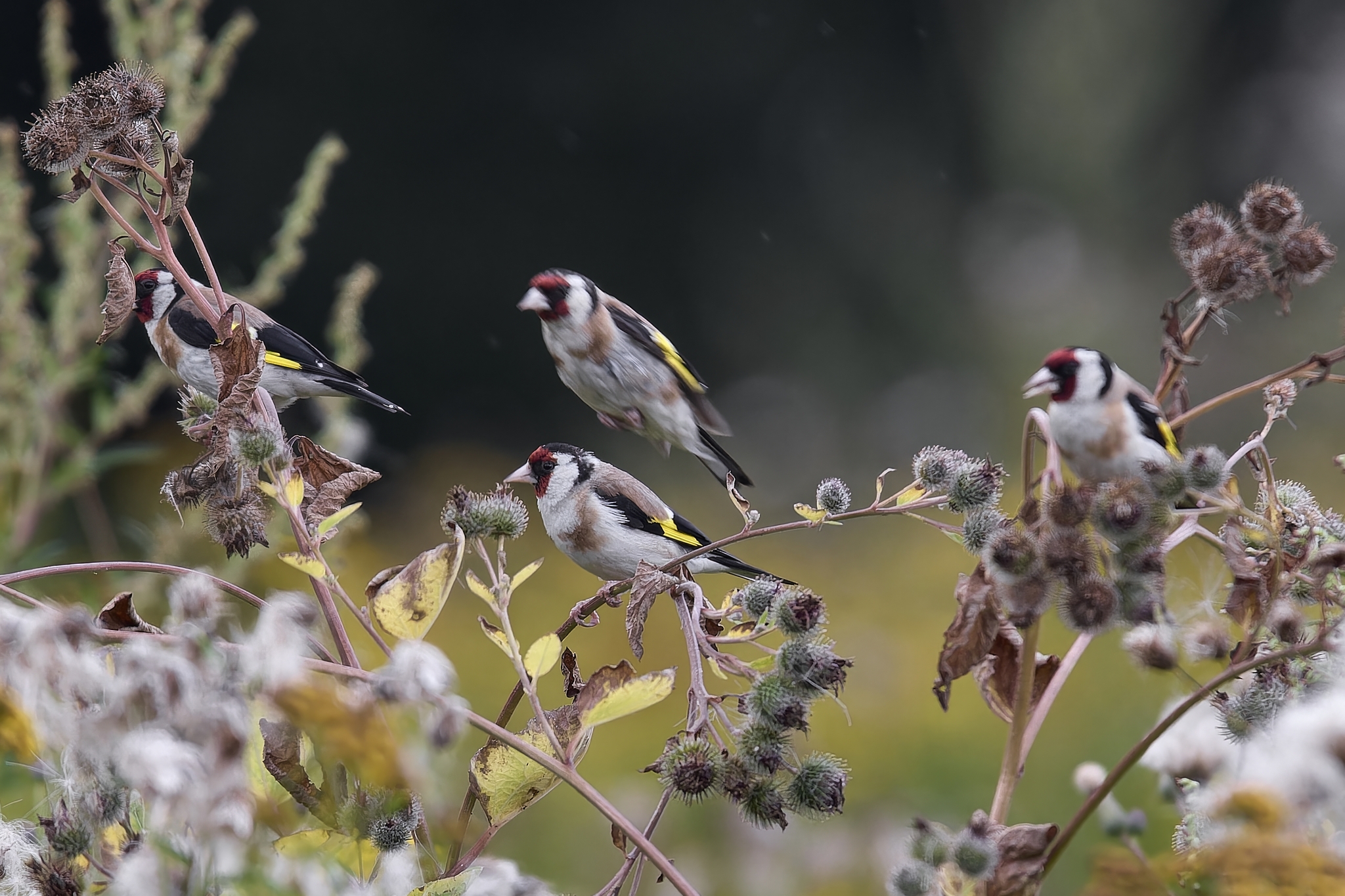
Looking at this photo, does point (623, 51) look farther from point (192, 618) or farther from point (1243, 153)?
point (192, 618)

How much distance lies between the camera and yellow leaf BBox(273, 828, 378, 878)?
0.91 meters

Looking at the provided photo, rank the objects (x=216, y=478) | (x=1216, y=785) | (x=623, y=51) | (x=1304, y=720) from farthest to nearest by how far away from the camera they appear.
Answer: (x=623, y=51), (x=216, y=478), (x=1216, y=785), (x=1304, y=720)

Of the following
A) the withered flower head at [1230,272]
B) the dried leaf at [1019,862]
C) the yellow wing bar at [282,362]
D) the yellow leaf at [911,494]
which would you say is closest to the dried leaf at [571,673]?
the yellow leaf at [911,494]

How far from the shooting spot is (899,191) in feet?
26.8

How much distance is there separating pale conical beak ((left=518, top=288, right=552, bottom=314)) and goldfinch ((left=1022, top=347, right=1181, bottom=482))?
2.01 ft

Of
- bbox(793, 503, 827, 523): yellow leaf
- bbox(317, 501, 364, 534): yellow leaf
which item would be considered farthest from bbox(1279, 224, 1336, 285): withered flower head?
bbox(317, 501, 364, 534): yellow leaf

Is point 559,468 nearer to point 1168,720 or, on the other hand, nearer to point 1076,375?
point 1076,375

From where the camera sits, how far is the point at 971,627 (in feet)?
3.59

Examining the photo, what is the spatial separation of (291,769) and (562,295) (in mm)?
847

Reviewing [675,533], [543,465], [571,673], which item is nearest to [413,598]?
[571,673]

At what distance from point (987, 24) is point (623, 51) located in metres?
2.57

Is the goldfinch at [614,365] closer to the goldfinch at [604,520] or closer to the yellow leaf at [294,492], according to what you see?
the goldfinch at [604,520]

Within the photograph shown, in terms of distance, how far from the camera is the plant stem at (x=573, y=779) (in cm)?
88

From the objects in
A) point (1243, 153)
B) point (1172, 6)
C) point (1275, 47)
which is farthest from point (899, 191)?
point (1275, 47)
